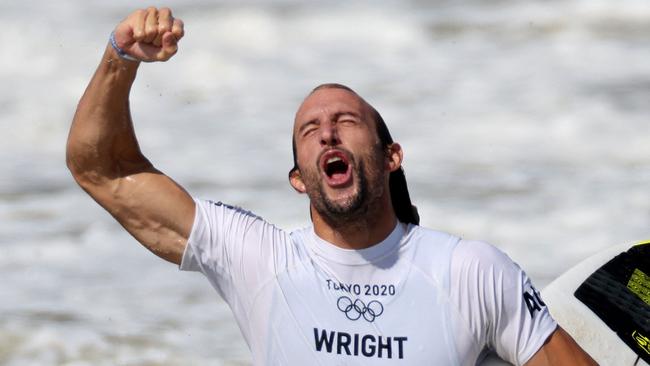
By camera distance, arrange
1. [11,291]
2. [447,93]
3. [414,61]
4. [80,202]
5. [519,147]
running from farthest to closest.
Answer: [414,61], [447,93], [519,147], [80,202], [11,291]

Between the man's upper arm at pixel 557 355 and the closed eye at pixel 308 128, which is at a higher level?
the closed eye at pixel 308 128

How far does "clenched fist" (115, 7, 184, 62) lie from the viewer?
9.52 ft

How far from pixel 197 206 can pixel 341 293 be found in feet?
1.44

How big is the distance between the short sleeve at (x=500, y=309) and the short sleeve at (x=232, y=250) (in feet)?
1.57

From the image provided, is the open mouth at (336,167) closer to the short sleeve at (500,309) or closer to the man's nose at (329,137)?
the man's nose at (329,137)

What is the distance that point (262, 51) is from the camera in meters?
9.55

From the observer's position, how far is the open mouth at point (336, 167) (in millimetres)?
2932

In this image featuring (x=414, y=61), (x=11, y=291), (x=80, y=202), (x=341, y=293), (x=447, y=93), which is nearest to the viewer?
(x=341, y=293)

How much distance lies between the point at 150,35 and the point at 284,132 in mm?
5322

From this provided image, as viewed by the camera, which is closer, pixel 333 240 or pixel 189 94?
pixel 333 240

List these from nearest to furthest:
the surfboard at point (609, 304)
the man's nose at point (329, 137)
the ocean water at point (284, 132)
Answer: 1. the man's nose at point (329, 137)
2. the surfboard at point (609, 304)
3. the ocean water at point (284, 132)

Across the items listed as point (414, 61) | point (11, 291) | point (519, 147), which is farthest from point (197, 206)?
point (414, 61)

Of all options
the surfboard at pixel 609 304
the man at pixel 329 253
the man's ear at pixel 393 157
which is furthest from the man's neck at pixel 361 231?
the surfboard at pixel 609 304

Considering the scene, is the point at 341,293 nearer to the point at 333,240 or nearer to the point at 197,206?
the point at 333,240
